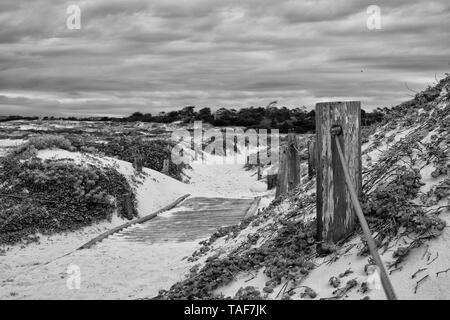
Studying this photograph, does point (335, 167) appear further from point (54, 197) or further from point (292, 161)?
point (54, 197)

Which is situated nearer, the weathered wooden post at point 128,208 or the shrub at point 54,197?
the shrub at point 54,197

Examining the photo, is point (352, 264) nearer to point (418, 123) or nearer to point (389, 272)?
point (389, 272)

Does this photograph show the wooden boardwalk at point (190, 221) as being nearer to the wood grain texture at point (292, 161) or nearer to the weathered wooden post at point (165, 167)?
the wood grain texture at point (292, 161)

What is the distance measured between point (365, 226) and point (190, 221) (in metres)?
9.99

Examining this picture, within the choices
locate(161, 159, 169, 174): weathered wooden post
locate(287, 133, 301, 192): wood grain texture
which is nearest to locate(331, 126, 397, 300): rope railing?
locate(287, 133, 301, 192): wood grain texture

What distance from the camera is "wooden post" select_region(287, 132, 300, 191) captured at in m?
11.6

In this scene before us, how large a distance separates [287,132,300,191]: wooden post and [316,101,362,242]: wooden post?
21.0 feet

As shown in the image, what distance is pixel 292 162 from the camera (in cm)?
1170

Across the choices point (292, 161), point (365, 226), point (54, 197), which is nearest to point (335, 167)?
point (365, 226)

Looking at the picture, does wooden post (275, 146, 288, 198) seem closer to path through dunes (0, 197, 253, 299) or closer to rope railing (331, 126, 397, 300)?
path through dunes (0, 197, 253, 299)

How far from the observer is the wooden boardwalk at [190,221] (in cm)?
1159

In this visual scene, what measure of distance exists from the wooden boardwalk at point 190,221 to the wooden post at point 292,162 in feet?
6.41

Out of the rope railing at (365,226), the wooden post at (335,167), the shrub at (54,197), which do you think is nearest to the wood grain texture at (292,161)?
the shrub at (54,197)
